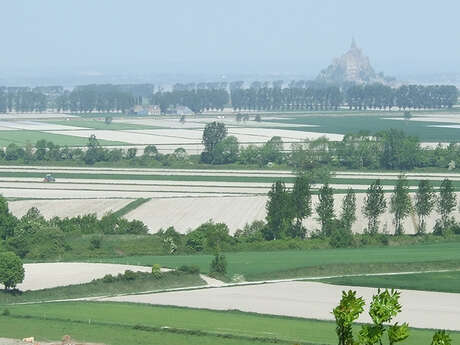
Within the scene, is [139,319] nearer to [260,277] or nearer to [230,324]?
[230,324]

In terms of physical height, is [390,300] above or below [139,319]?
above

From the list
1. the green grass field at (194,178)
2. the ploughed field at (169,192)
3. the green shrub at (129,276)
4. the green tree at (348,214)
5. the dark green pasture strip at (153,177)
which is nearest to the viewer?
the green shrub at (129,276)

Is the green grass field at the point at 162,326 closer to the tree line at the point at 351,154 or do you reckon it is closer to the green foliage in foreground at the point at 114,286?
the green foliage in foreground at the point at 114,286

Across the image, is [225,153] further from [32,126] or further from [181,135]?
[32,126]

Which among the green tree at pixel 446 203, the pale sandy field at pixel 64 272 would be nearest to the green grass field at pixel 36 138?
the green tree at pixel 446 203

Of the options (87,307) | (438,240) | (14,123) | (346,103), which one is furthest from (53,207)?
(346,103)
